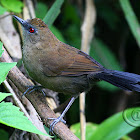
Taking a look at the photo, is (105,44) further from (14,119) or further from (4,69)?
(14,119)

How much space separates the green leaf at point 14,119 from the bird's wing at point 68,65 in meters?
1.10

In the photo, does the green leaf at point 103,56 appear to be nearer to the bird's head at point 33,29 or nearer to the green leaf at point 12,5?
the green leaf at point 12,5

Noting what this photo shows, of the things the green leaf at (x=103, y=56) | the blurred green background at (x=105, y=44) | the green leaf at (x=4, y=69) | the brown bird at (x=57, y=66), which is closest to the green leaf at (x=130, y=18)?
the blurred green background at (x=105, y=44)

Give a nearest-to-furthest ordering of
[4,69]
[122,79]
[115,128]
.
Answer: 1. [4,69]
2. [122,79]
3. [115,128]

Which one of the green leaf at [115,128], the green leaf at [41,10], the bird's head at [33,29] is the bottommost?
the green leaf at [115,128]

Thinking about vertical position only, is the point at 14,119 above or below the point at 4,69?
below

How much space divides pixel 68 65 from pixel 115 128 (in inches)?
39.1

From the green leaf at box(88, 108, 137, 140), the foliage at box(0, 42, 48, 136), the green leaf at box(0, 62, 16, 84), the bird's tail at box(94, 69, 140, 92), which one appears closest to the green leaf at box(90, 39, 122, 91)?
the green leaf at box(88, 108, 137, 140)

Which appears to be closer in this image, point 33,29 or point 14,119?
point 14,119

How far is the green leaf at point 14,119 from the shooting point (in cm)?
119

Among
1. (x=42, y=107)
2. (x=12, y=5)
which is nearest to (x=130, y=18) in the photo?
(x=12, y=5)

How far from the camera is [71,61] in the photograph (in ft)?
8.27

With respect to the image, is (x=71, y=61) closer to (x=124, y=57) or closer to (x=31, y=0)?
(x=31, y=0)

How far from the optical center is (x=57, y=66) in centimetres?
245
